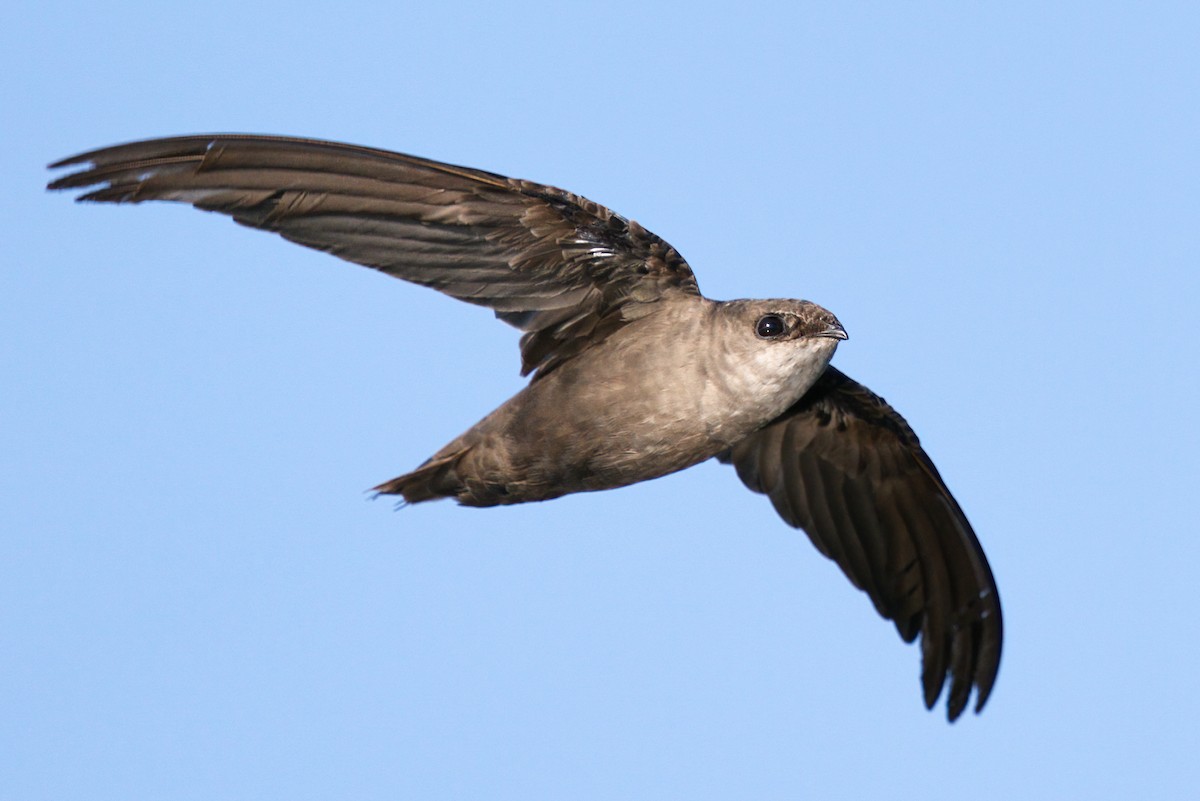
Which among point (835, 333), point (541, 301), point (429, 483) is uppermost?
point (541, 301)

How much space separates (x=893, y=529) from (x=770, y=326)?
9.42 feet

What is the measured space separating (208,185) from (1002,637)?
5795 millimetres

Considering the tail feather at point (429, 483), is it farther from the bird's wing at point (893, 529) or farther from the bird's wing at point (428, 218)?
the bird's wing at point (893, 529)

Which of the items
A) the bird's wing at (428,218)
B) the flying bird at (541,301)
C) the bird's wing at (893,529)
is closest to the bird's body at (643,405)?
the flying bird at (541,301)

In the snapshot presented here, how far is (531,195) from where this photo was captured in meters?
8.12

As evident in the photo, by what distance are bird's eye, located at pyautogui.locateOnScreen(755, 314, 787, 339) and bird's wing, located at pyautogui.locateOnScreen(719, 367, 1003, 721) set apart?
6.87ft

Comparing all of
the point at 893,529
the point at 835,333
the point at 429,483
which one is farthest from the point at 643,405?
the point at 893,529

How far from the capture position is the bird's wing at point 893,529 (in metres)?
10.5

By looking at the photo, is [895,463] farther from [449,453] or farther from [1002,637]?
[449,453]

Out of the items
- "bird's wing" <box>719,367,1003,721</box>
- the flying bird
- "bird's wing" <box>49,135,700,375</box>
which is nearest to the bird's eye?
the flying bird

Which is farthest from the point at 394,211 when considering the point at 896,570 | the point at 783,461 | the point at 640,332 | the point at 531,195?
the point at 896,570

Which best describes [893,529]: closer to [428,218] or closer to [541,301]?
[541,301]

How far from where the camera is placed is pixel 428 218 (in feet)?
26.9

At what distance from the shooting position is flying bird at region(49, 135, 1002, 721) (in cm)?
791
